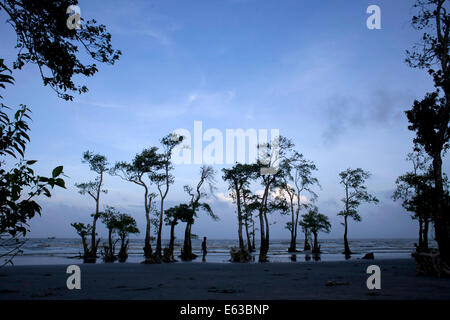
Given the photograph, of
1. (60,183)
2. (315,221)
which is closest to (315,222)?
(315,221)

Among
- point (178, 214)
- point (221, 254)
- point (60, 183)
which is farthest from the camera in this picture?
point (221, 254)

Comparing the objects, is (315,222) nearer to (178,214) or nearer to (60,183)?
(178,214)

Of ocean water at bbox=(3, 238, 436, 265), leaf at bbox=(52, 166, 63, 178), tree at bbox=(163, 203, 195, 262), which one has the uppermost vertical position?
leaf at bbox=(52, 166, 63, 178)

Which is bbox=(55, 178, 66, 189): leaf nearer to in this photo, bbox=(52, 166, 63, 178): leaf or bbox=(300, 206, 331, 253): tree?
bbox=(52, 166, 63, 178): leaf

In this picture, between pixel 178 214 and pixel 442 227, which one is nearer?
pixel 442 227

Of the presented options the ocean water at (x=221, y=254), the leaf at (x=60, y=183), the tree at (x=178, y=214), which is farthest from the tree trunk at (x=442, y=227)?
the tree at (x=178, y=214)

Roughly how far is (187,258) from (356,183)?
85.8 ft

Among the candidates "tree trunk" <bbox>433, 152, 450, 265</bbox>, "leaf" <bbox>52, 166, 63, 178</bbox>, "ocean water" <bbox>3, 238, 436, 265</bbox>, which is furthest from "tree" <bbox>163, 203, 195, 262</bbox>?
"leaf" <bbox>52, 166, 63, 178</bbox>

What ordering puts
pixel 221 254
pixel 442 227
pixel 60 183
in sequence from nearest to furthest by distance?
pixel 60 183
pixel 442 227
pixel 221 254

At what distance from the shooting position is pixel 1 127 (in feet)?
9.05

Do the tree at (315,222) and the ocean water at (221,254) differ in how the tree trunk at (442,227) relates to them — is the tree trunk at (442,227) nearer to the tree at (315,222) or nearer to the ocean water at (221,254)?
the ocean water at (221,254)

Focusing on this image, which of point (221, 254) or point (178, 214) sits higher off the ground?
point (178, 214)
